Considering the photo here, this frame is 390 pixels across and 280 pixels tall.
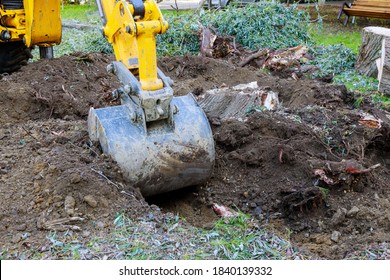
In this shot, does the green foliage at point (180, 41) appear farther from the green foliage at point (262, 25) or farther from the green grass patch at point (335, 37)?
the green grass patch at point (335, 37)

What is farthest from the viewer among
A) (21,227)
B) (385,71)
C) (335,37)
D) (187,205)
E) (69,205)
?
(335,37)

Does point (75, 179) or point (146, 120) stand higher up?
point (146, 120)

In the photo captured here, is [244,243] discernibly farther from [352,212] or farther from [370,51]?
[370,51]

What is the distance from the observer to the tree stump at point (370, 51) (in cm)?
833

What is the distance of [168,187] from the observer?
443cm

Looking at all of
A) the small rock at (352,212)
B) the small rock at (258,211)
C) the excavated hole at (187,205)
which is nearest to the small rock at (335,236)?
the small rock at (352,212)

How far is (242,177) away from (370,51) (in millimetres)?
4467

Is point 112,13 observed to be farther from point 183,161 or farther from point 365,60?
point 365,60

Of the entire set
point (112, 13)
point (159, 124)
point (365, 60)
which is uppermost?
point (112, 13)

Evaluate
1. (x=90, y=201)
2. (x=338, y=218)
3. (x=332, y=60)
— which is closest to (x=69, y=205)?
(x=90, y=201)

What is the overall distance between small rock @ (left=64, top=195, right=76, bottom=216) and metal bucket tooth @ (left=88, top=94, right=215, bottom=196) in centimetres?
48

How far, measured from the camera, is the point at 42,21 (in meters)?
6.30

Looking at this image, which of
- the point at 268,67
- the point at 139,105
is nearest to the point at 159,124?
the point at 139,105

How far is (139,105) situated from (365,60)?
212 inches
